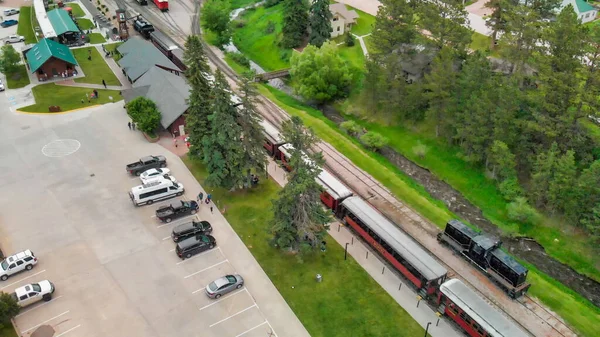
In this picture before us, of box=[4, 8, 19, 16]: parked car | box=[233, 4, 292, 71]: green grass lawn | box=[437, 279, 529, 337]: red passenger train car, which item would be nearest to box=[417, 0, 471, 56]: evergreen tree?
box=[233, 4, 292, 71]: green grass lawn

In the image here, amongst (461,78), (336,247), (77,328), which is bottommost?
(77,328)

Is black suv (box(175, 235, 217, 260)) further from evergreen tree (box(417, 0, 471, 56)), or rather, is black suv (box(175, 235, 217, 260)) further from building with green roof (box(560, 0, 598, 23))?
building with green roof (box(560, 0, 598, 23))

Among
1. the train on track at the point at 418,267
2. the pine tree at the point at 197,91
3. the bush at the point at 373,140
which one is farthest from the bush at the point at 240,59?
the train on track at the point at 418,267

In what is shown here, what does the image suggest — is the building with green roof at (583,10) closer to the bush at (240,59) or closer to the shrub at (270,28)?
the shrub at (270,28)

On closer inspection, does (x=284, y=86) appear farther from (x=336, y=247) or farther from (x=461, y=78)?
(x=336, y=247)

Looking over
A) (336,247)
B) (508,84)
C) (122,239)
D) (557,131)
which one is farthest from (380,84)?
(122,239)

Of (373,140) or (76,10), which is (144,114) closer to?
(373,140)

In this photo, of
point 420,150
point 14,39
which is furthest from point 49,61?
point 420,150
